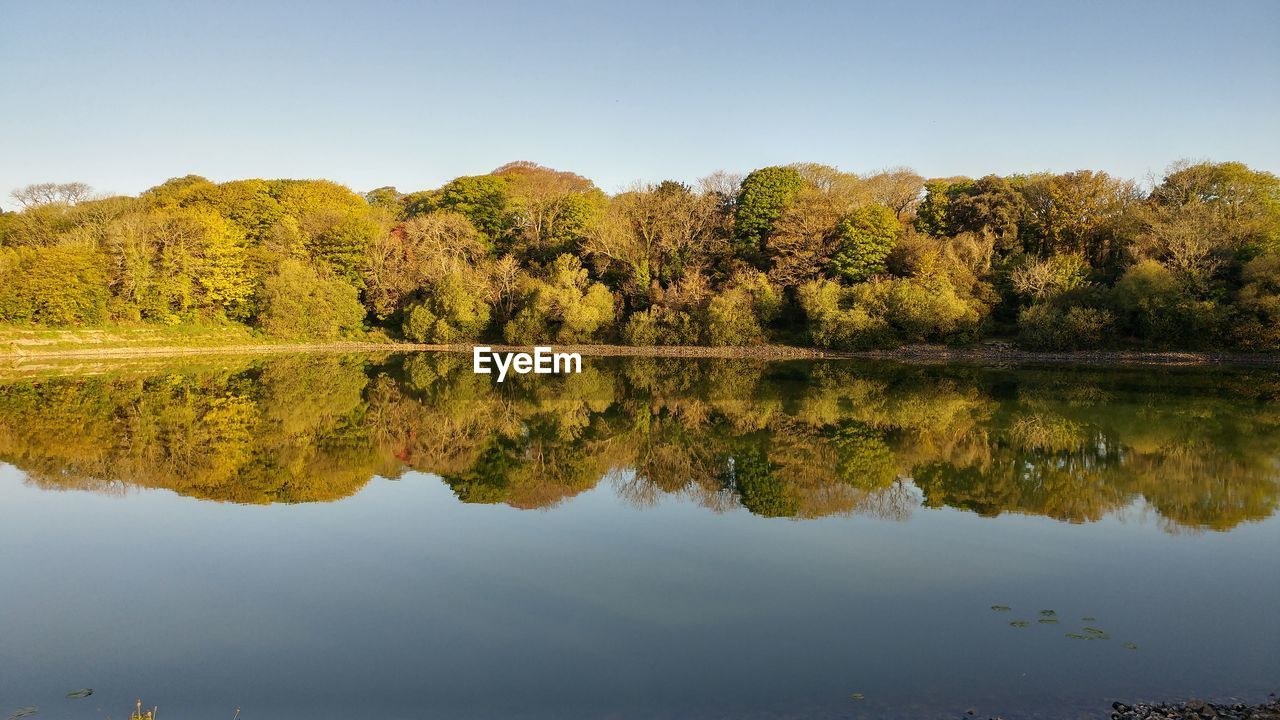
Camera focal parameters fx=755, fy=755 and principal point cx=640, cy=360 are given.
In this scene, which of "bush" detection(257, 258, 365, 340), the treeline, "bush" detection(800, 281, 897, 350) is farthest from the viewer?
"bush" detection(257, 258, 365, 340)

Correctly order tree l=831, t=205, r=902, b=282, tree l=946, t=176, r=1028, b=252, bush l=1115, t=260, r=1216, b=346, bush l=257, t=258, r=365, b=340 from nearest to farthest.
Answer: bush l=1115, t=260, r=1216, b=346
tree l=831, t=205, r=902, b=282
tree l=946, t=176, r=1028, b=252
bush l=257, t=258, r=365, b=340

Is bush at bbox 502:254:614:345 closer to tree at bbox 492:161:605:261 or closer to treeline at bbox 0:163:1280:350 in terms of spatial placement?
treeline at bbox 0:163:1280:350

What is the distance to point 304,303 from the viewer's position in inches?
2080

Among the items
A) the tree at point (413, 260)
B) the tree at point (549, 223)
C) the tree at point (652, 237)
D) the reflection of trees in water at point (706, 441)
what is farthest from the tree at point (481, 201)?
the reflection of trees in water at point (706, 441)

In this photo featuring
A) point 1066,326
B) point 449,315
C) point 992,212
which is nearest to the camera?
point 1066,326

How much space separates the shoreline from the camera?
39.0 metres

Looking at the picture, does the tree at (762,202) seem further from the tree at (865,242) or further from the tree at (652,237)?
the tree at (865,242)

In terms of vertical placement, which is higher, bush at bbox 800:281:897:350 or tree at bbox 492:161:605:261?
tree at bbox 492:161:605:261

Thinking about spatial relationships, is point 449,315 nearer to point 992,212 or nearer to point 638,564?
point 992,212

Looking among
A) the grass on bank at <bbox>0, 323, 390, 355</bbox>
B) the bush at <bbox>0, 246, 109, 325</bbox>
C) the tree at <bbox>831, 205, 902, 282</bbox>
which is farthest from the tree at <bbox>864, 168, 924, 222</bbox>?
the bush at <bbox>0, 246, 109, 325</bbox>

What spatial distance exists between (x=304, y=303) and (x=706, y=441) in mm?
42676

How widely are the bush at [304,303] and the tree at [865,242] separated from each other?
3473 centimetres

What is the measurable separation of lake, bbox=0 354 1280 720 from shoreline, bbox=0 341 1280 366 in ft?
63.8

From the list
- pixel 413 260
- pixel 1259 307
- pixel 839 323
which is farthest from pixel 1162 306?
pixel 413 260
